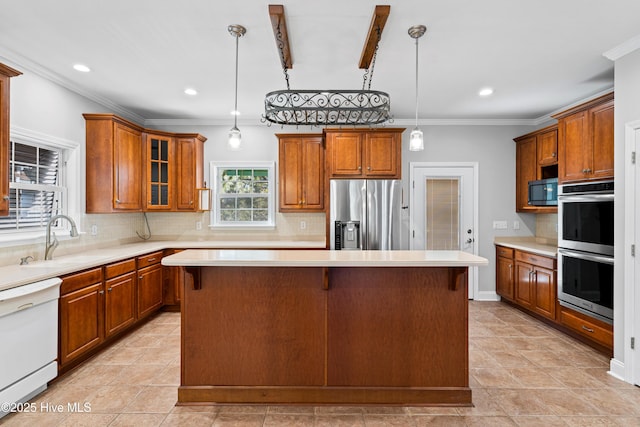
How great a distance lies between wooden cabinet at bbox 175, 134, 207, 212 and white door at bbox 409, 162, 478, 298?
3.11 metres

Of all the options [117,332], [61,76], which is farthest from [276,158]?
[117,332]

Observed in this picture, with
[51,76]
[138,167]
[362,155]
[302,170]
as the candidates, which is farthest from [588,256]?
[51,76]

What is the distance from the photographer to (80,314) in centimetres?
285

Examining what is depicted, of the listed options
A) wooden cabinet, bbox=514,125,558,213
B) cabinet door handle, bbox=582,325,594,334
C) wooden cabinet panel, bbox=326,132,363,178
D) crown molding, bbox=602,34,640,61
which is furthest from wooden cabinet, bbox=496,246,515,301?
crown molding, bbox=602,34,640,61

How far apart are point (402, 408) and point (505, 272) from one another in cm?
316

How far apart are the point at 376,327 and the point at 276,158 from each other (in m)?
3.27

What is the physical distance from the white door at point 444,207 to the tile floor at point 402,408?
5.83 ft

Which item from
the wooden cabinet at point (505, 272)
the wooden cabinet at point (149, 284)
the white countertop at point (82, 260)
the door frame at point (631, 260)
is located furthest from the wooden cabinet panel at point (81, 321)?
the wooden cabinet at point (505, 272)

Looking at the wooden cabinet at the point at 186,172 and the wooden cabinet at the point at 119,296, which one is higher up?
the wooden cabinet at the point at 186,172

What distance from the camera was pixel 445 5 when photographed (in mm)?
2225

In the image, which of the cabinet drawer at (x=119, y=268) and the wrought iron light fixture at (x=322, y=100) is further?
the cabinet drawer at (x=119, y=268)

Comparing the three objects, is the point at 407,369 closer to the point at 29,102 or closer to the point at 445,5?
the point at 445,5

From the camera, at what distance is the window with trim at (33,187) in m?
3.03

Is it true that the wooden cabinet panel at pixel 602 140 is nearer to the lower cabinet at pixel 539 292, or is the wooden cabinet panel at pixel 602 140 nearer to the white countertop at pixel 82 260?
the lower cabinet at pixel 539 292
